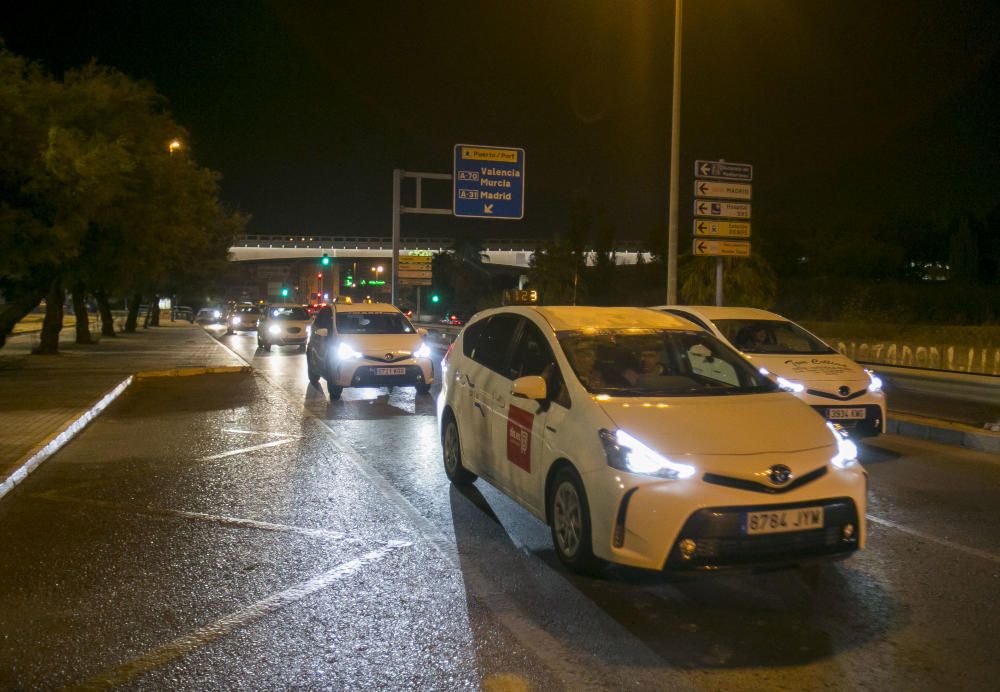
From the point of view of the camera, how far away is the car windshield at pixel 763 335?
11.2 metres

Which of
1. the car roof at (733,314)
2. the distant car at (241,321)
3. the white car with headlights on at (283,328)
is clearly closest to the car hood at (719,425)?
the car roof at (733,314)

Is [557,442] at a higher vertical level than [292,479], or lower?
higher

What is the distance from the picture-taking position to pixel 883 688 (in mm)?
3926

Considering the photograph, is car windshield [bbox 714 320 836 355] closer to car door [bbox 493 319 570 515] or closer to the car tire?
car door [bbox 493 319 570 515]

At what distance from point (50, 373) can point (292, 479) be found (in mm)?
13870

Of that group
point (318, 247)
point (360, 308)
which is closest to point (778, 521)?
point (360, 308)

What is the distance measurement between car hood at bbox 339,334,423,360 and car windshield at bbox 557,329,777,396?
8981 mm

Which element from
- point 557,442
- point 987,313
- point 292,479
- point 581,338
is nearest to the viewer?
point 557,442

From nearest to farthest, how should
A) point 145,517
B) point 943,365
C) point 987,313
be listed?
point 145,517
point 943,365
point 987,313

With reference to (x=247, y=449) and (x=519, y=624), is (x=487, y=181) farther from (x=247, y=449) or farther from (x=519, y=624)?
(x=519, y=624)

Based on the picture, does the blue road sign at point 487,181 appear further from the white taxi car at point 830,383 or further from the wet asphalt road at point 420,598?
the wet asphalt road at point 420,598

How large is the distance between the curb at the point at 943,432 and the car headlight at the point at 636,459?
7.06 m

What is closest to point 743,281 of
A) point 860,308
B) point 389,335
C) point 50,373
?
point 860,308

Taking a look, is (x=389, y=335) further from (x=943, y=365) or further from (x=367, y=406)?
(x=943, y=365)
